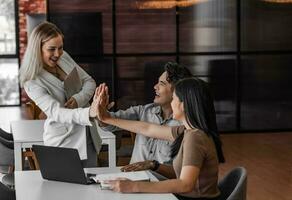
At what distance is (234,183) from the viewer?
3264mm

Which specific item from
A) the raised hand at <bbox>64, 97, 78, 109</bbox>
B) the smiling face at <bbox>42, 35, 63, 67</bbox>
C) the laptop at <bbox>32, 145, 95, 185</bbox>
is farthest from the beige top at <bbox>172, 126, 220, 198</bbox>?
the smiling face at <bbox>42, 35, 63, 67</bbox>

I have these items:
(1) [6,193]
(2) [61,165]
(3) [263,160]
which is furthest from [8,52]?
(2) [61,165]

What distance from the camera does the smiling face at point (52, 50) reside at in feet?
12.4

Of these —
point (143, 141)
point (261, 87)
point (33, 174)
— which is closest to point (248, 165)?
point (261, 87)

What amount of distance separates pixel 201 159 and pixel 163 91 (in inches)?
41.0

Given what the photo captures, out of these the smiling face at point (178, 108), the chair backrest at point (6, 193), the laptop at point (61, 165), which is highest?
the smiling face at point (178, 108)

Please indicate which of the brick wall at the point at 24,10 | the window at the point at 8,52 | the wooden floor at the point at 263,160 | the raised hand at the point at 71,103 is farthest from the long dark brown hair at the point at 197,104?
the window at the point at 8,52

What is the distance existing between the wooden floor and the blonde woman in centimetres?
213

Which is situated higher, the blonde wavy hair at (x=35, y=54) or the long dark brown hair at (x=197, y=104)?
the blonde wavy hair at (x=35, y=54)

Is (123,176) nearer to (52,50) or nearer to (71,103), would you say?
(71,103)

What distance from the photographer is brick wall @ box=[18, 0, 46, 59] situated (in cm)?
1165

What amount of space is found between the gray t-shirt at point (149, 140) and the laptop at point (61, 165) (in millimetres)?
816

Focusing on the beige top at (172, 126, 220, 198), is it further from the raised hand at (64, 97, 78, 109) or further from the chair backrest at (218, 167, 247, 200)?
the raised hand at (64, 97, 78, 109)

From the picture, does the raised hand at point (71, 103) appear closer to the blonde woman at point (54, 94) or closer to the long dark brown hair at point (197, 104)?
the blonde woman at point (54, 94)
